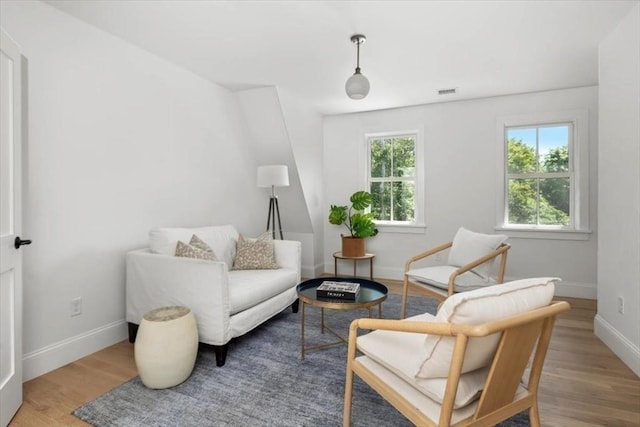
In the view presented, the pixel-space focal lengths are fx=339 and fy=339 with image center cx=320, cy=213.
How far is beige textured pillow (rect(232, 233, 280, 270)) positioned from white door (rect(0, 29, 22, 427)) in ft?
5.30

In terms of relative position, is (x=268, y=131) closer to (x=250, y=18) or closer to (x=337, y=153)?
(x=337, y=153)

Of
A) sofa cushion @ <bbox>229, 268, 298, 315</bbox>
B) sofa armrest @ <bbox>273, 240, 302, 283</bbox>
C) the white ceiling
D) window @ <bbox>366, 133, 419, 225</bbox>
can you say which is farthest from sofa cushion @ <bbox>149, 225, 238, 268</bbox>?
window @ <bbox>366, 133, 419, 225</bbox>

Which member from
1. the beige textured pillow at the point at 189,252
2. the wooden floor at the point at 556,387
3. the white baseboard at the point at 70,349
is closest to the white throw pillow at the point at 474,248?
the wooden floor at the point at 556,387

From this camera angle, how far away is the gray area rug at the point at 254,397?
170 cm

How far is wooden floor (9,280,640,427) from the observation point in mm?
1727

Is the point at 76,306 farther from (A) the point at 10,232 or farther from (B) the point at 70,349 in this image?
(A) the point at 10,232

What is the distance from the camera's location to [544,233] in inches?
152

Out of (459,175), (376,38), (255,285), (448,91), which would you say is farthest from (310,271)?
(376,38)

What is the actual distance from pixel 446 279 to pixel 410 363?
1.49m

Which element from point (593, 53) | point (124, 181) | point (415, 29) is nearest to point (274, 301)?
point (124, 181)

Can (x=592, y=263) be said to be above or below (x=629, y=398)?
above

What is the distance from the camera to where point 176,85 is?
124 inches

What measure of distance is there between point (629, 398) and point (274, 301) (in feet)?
7.61

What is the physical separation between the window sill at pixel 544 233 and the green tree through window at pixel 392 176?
117 cm
